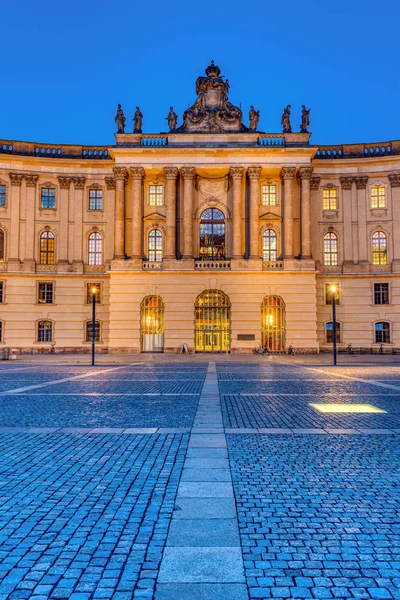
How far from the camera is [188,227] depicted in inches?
1694

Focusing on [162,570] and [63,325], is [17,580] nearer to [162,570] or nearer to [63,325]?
[162,570]

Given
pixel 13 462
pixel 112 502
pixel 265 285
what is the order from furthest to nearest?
1. pixel 265 285
2. pixel 13 462
3. pixel 112 502

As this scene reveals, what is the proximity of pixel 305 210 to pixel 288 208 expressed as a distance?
1.58 m

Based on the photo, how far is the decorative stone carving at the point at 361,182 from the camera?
45469 millimetres

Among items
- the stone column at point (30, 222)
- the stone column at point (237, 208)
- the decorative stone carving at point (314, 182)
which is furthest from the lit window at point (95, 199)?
the decorative stone carving at point (314, 182)

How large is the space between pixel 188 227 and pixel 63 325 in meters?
14.8

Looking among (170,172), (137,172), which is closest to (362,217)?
(170,172)

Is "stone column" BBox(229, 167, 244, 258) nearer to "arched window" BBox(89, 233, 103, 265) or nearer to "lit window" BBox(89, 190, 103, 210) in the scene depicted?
"lit window" BBox(89, 190, 103, 210)

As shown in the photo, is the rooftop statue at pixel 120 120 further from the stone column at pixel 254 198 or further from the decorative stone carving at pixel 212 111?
the stone column at pixel 254 198

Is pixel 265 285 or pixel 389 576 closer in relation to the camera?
pixel 389 576

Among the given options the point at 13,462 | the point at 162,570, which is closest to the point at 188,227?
the point at 13,462

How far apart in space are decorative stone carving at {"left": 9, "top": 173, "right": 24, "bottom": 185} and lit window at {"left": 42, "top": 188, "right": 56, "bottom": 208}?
2.42 metres

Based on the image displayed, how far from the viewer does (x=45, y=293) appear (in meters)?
45.6

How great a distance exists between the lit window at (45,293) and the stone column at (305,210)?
76.6ft
